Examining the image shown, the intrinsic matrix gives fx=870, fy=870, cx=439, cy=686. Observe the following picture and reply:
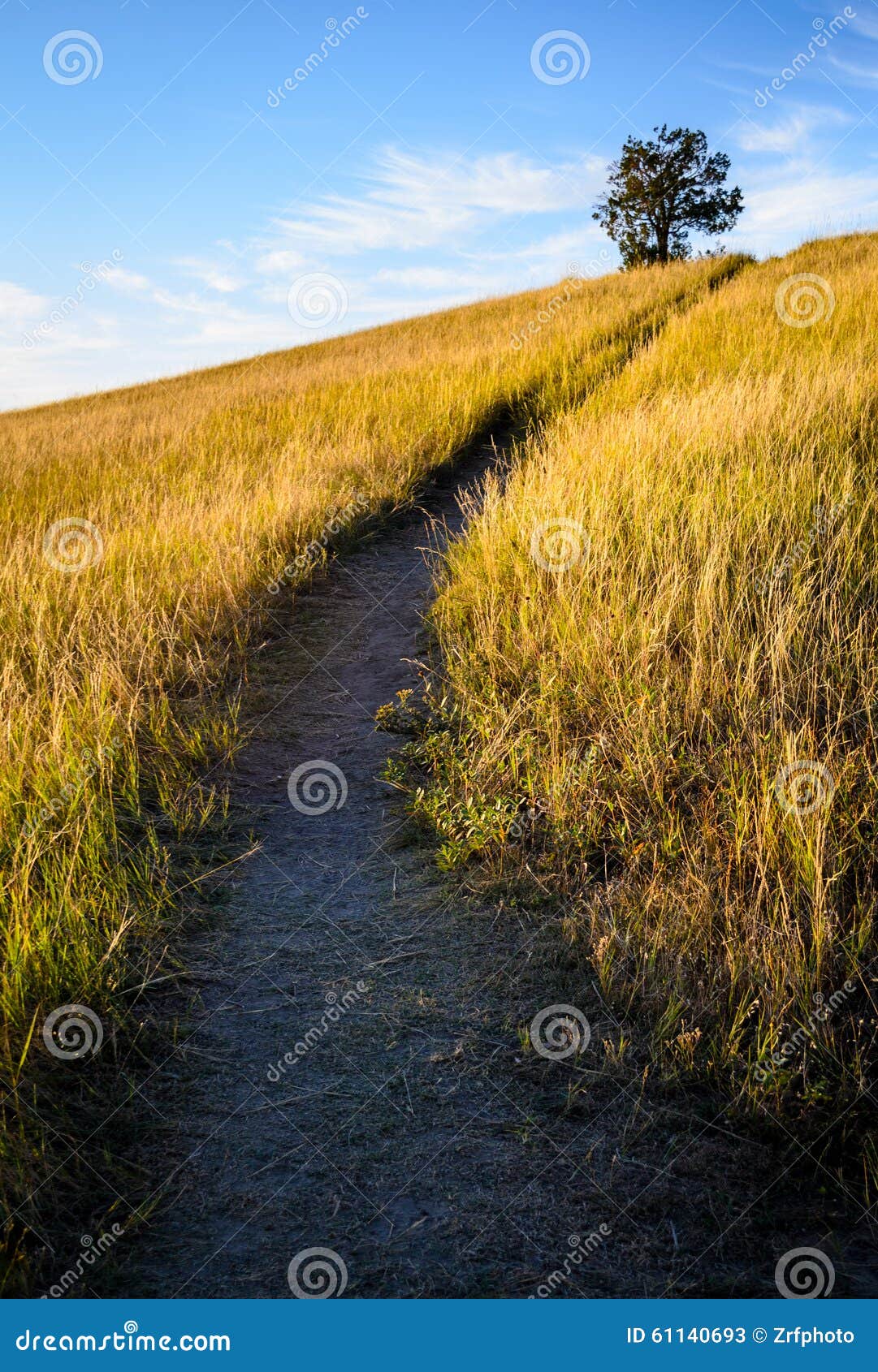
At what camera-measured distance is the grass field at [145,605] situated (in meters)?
2.69

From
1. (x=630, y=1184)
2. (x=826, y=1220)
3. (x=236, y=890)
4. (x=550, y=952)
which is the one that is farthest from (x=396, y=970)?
(x=826, y=1220)

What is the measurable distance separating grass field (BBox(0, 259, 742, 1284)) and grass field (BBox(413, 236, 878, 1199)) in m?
1.21

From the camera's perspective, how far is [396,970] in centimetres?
296

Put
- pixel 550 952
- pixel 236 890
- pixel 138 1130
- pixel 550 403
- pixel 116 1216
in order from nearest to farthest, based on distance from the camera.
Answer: pixel 116 1216 < pixel 138 1130 < pixel 550 952 < pixel 236 890 < pixel 550 403

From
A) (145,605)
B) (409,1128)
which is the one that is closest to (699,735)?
(409,1128)

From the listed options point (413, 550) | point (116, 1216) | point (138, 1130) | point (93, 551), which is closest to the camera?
point (116, 1216)

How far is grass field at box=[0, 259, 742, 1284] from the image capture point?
2.69 m

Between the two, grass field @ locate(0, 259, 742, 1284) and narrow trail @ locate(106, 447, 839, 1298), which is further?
grass field @ locate(0, 259, 742, 1284)

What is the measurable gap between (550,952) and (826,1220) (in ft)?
3.48

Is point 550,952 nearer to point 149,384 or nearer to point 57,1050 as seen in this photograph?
point 57,1050

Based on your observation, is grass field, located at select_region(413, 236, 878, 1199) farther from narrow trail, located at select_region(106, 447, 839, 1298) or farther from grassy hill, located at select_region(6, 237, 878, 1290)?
narrow trail, located at select_region(106, 447, 839, 1298)

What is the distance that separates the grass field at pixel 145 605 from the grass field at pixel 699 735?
1208mm

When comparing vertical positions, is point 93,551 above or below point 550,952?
above

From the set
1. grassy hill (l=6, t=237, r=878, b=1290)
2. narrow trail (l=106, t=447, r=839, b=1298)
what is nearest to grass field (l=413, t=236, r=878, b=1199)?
grassy hill (l=6, t=237, r=878, b=1290)
